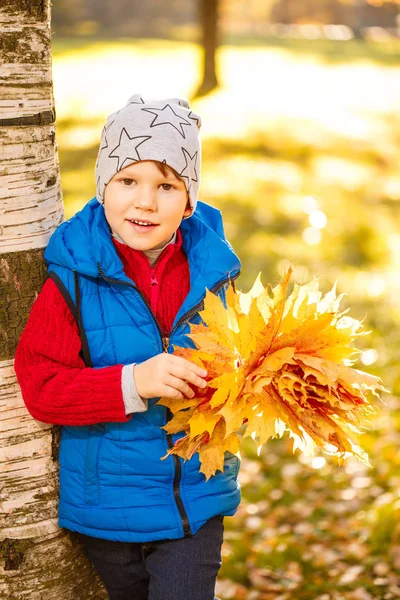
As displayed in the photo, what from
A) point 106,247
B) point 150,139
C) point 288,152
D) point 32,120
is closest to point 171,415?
point 106,247

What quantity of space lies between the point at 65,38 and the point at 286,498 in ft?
114

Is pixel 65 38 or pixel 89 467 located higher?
pixel 89 467

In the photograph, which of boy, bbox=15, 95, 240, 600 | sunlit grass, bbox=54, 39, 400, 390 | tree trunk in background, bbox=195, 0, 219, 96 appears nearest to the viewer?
boy, bbox=15, 95, 240, 600

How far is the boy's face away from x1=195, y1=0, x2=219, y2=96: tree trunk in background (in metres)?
17.8

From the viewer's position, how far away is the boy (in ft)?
7.41

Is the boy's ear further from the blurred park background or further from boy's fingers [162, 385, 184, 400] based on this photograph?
the blurred park background

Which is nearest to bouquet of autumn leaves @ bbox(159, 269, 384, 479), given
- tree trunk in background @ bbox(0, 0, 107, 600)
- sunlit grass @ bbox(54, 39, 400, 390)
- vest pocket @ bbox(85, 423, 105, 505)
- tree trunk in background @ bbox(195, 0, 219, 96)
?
vest pocket @ bbox(85, 423, 105, 505)

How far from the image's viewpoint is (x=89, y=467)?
235 cm

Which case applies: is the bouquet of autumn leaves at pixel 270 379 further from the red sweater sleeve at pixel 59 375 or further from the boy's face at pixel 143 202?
the boy's face at pixel 143 202

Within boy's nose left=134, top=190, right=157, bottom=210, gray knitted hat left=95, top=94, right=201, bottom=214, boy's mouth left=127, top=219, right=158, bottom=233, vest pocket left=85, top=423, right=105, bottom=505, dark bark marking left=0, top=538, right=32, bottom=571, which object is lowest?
dark bark marking left=0, top=538, right=32, bottom=571

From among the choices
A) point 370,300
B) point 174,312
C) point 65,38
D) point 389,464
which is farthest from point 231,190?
point 65,38

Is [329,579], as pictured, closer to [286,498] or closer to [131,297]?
[286,498]

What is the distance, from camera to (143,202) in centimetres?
230

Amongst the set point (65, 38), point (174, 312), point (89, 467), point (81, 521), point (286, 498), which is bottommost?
point (65, 38)
